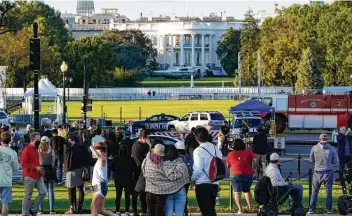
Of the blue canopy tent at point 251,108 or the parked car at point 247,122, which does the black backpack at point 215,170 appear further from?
the blue canopy tent at point 251,108

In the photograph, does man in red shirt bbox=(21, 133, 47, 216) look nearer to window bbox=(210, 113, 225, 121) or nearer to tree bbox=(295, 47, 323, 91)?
window bbox=(210, 113, 225, 121)

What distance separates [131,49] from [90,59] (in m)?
39.6

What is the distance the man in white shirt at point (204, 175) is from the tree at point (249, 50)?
88143 millimetres

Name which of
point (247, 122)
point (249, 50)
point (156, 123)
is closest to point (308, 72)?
point (249, 50)

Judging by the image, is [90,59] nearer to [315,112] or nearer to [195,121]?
[195,121]

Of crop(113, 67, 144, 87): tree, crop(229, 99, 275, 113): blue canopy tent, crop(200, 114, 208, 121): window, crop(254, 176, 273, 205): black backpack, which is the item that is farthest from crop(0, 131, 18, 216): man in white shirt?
crop(113, 67, 144, 87): tree

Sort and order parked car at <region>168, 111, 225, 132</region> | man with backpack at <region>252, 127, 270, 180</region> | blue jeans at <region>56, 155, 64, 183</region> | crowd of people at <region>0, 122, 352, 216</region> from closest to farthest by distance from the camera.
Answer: crowd of people at <region>0, 122, 352, 216</region>
man with backpack at <region>252, 127, 270, 180</region>
blue jeans at <region>56, 155, 64, 183</region>
parked car at <region>168, 111, 225, 132</region>

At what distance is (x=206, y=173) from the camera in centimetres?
1867

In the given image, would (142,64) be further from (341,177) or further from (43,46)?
(341,177)

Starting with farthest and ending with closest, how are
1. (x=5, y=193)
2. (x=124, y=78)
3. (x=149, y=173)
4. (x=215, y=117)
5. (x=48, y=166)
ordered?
(x=124, y=78) → (x=215, y=117) → (x=48, y=166) → (x=5, y=193) → (x=149, y=173)

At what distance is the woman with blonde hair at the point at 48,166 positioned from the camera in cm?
2306

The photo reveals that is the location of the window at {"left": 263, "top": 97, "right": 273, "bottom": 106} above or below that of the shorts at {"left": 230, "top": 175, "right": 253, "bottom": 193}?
above

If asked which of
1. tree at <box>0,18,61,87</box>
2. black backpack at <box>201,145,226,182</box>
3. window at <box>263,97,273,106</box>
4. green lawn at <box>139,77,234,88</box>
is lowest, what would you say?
black backpack at <box>201,145,226,182</box>

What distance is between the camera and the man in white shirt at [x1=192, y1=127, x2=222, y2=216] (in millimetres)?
18688
